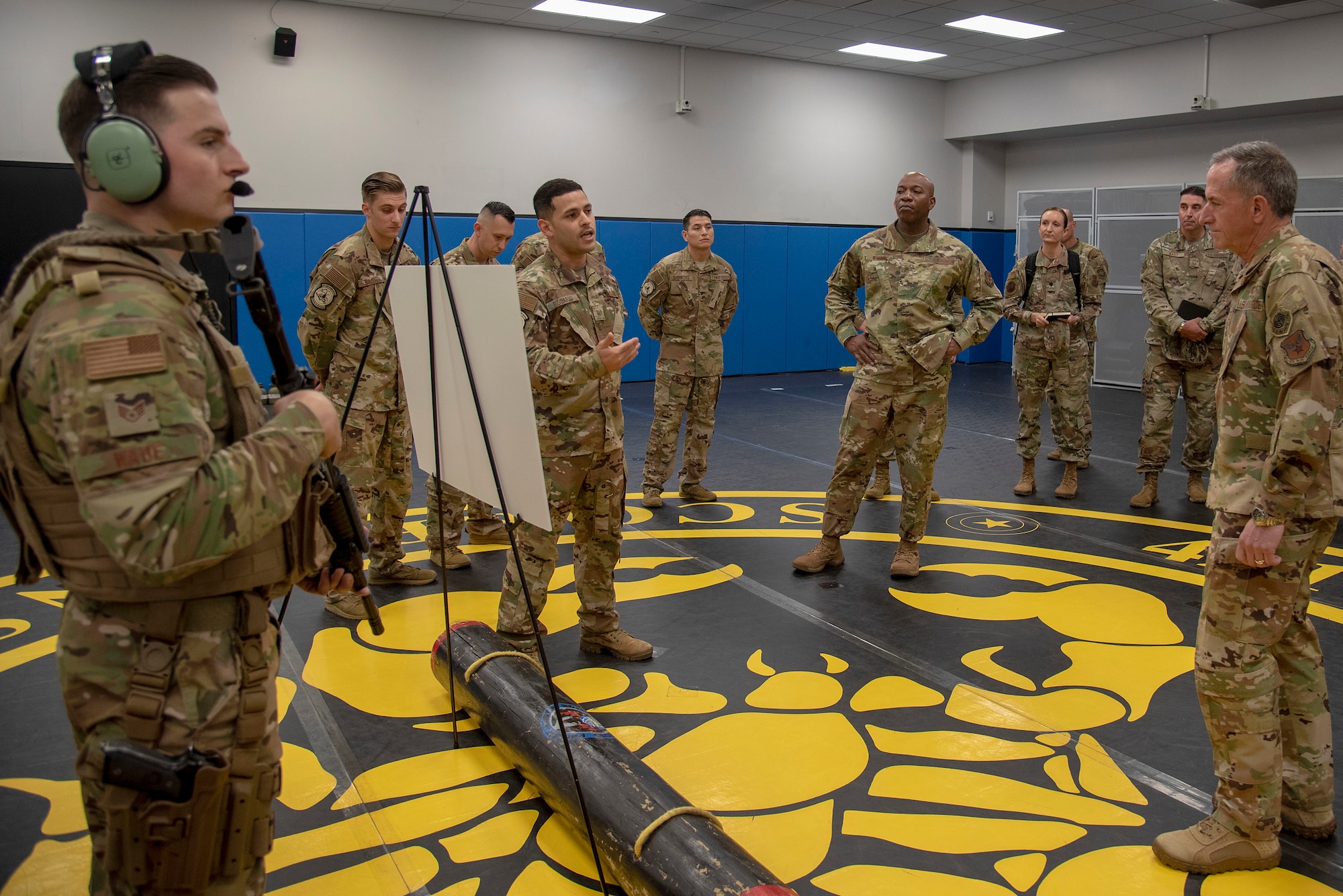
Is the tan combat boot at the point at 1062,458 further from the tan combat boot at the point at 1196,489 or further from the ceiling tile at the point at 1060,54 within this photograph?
the ceiling tile at the point at 1060,54

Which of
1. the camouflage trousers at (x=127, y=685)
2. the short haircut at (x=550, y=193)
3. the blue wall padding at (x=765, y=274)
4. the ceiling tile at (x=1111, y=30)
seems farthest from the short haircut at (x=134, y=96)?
the ceiling tile at (x=1111, y=30)

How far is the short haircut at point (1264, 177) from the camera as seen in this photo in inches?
97.2

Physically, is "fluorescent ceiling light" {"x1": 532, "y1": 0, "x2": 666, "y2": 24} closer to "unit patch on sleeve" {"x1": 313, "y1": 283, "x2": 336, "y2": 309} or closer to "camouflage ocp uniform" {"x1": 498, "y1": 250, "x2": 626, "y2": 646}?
"unit patch on sleeve" {"x1": 313, "y1": 283, "x2": 336, "y2": 309}

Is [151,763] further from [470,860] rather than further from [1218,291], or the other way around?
[1218,291]

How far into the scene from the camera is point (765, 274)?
44.8 ft

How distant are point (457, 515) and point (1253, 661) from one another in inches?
153

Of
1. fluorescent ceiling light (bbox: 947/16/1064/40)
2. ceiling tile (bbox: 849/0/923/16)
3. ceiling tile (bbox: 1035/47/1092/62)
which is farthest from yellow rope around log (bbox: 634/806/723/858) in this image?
ceiling tile (bbox: 1035/47/1092/62)

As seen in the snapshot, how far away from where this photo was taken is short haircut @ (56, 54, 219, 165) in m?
1.46

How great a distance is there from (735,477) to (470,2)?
6463 millimetres

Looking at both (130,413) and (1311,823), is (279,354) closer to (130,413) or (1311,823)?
(130,413)

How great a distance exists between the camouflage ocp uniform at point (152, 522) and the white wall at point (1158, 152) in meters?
13.3

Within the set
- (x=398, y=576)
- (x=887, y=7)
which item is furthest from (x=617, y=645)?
(x=887, y=7)

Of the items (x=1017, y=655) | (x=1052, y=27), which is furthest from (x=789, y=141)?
(x=1017, y=655)

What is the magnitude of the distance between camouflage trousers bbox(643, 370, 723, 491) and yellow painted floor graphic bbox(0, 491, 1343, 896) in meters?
1.42
